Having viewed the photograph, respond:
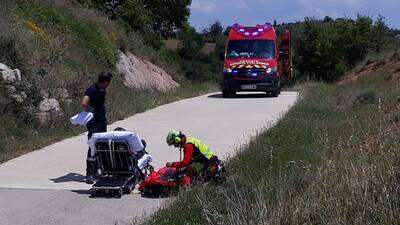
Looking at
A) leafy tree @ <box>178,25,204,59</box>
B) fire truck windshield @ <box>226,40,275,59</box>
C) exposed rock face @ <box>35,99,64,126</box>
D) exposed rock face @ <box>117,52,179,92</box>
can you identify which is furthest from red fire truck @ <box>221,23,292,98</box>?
leafy tree @ <box>178,25,204,59</box>

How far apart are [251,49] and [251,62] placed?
72 centimetres

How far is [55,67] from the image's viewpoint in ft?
57.6

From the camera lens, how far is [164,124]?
16938mm

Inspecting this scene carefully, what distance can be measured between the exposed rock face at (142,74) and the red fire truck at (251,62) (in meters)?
2.74

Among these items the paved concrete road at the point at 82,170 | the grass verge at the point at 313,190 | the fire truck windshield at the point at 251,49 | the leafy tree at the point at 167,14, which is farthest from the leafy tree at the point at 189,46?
the grass verge at the point at 313,190

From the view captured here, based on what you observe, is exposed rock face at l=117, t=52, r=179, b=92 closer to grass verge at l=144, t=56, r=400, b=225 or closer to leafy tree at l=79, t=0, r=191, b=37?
leafy tree at l=79, t=0, r=191, b=37

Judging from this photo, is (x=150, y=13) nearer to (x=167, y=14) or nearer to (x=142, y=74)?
(x=167, y=14)

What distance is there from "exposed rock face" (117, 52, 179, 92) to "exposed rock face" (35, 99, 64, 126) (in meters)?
9.23

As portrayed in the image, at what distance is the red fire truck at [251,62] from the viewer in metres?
27.2

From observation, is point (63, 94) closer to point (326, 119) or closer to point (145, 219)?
point (326, 119)

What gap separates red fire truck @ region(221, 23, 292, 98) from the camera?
27223mm

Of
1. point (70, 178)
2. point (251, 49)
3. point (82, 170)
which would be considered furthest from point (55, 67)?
point (251, 49)

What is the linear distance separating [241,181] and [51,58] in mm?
10938

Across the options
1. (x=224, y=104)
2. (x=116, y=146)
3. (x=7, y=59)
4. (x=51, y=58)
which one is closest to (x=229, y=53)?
(x=224, y=104)
